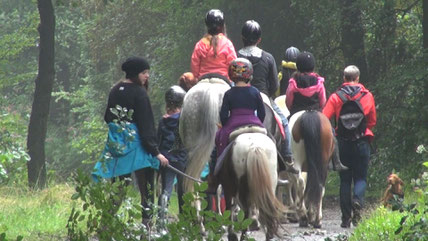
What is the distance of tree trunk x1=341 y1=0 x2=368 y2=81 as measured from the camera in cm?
2477

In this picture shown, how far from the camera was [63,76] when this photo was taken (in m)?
64.8

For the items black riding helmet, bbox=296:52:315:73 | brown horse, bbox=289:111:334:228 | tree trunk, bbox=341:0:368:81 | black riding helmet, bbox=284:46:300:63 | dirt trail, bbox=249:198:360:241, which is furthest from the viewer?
tree trunk, bbox=341:0:368:81

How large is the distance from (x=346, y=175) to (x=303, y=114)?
3.67 feet

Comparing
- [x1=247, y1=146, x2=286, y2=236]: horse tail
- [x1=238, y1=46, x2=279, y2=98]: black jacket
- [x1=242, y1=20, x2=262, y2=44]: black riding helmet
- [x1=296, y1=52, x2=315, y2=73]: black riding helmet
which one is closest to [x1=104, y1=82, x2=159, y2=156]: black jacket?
[x1=247, y1=146, x2=286, y2=236]: horse tail

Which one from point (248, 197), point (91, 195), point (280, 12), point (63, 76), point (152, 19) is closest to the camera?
point (91, 195)

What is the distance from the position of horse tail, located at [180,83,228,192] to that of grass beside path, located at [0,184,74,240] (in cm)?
164

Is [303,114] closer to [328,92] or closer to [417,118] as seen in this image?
[417,118]

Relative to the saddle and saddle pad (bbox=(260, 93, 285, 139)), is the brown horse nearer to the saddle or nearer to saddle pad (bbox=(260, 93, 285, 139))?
saddle pad (bbox=(260, 93, 285, 139))

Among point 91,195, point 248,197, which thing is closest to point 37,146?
point 248,197

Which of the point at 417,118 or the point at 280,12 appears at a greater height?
the point at 280,12

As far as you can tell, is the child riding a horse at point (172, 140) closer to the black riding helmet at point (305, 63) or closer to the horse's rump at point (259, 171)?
the black riding helmet at point (305, 63)

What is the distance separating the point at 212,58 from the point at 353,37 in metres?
12.0

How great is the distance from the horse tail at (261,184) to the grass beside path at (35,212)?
6.39ft

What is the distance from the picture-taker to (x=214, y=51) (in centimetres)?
1415
